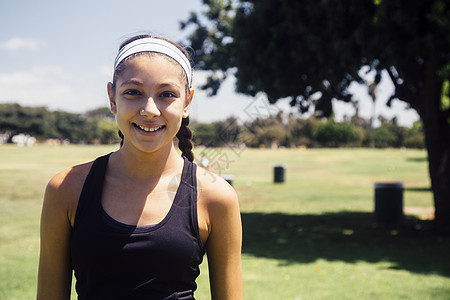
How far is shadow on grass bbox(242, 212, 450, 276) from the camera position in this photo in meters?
8.51

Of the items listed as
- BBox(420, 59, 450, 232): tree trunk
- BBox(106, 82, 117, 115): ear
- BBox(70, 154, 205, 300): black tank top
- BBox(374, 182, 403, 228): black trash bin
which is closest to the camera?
BBox(70, 154, 205, 300): black tank top

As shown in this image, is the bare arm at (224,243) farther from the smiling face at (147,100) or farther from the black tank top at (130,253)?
the smiling face at (147,100)

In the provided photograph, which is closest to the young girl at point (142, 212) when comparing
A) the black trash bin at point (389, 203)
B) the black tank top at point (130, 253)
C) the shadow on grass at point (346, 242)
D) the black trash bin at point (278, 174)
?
the black tank top at point (130, 253)

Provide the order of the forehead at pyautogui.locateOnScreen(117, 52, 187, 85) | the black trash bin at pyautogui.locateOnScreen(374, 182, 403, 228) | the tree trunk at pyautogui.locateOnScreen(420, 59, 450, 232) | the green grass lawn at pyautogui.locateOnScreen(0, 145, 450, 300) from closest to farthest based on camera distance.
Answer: the forehead at pyautogui.locateOnScreen(117, 52, 187, 85), the green grass lawn at pyautogui.locateOnScreen(0, 145, 450, 300), the tree trunk at pyautogui.locateOnScreen(420, 59, 450, 232), the black trash bin at pyautogui.locateOnScreen(374, 182, 403, 228)

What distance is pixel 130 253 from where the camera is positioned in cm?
166

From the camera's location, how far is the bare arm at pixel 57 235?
68.3 inches

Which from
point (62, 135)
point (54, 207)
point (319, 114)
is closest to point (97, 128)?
point (62, 135)

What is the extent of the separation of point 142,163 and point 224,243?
0.44m

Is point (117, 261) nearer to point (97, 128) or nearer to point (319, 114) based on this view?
point (319, 114)

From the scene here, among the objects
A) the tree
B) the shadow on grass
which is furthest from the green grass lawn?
the tree

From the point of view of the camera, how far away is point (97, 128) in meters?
111

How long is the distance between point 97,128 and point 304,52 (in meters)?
106

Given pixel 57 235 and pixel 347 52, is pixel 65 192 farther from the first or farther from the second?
pixel 347 52

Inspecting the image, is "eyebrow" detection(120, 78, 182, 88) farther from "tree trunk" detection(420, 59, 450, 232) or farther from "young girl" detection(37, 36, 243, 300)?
"tree trunk" detection(420, 59, 450, 232)
